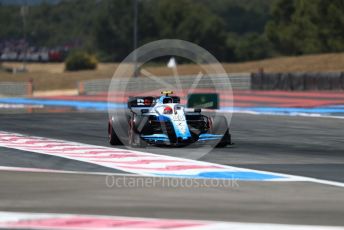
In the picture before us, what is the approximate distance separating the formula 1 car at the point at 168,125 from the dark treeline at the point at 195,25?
67.5 metres

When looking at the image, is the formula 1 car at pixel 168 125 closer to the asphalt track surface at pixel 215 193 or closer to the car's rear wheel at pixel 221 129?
the car's rear wheel at pixel 221 129

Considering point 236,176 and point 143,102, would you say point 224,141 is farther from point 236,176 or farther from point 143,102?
point 236,176

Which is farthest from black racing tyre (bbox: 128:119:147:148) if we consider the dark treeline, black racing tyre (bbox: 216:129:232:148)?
the dark treeline

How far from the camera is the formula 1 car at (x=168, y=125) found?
52.5 feet

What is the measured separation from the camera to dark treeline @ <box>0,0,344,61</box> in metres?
87.1

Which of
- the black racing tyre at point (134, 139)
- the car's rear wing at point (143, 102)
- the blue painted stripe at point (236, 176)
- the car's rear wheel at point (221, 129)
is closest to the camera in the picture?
the blue painted stripe at point (236, 176)

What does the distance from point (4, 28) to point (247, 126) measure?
420 ft

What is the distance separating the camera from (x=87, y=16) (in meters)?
160

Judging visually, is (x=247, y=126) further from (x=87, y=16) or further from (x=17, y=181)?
(x=87, y=16)

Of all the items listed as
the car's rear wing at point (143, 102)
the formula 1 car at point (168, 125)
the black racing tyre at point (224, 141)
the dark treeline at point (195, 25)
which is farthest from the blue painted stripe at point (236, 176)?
the dark treeline at point (195, 25)

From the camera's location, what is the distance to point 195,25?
11744 cm

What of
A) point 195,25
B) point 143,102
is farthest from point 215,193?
point 195,25

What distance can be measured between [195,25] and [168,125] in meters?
102

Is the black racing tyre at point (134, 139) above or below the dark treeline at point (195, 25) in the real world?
below
